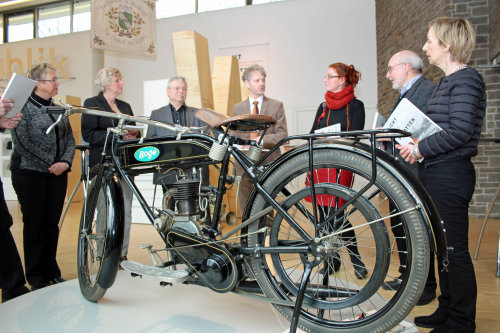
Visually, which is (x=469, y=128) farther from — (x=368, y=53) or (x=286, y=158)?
(x=368, y=53)

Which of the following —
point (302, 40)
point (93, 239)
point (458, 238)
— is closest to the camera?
point (458, 238)

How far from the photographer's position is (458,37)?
1820 mm

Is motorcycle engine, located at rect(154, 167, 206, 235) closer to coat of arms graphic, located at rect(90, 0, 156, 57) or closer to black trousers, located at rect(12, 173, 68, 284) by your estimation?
black trousers, located at rect(12, 173, 68, 284)

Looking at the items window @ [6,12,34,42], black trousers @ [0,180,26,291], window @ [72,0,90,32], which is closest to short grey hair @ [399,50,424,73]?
black trousers @ [0,180,26,291]

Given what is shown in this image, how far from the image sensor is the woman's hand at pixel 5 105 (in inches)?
85.6

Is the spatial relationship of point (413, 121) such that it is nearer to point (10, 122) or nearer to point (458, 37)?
point (458, 37)

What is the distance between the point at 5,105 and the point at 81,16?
35.4 ft

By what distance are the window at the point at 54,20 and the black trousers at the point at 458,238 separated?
1230 centimetres

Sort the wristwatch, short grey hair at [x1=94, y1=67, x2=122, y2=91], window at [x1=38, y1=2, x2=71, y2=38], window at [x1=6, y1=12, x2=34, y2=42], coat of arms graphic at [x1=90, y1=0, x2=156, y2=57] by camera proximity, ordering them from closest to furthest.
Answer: the wristwatch → short grey hair at [x1=94, y1=67, x2=122, y2=91] → coat of arms graphic at [x1=90, y1=0, x2=156, y2=57] → window at [x1=38, y1=2, x2=71, y2=38] → window at [x1=6, y1=12, x2=34, y2=42]

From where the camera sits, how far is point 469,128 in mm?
1735

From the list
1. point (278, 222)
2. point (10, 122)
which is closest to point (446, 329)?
point (278, 222)

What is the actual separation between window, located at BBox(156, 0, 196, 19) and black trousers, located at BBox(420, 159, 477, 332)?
32.5ft

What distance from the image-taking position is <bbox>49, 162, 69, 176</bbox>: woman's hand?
2.60 meters

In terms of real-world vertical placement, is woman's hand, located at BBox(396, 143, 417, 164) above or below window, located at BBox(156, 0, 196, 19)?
below
